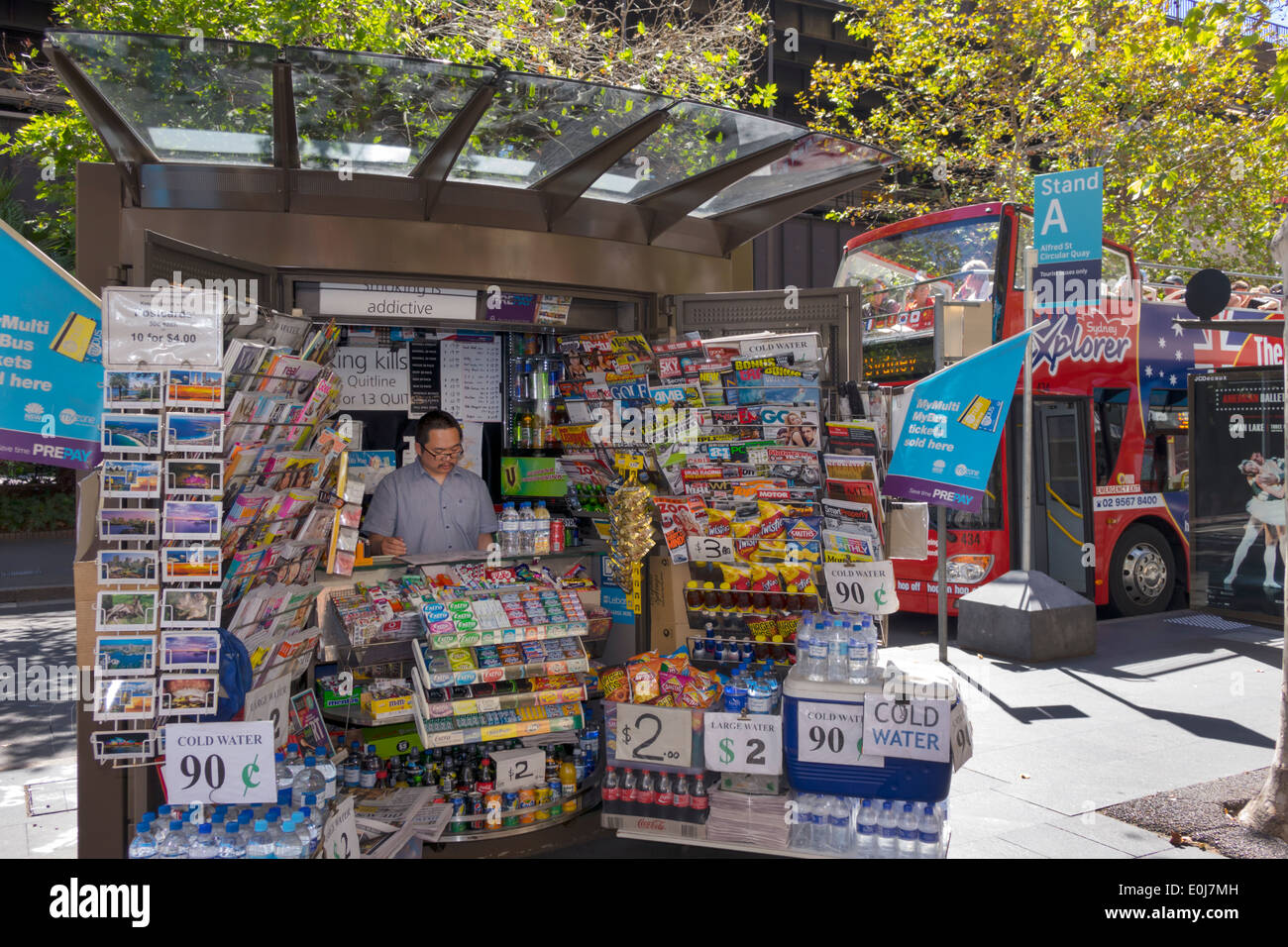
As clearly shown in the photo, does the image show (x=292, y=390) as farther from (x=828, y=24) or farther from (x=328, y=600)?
(x=828, y=24)

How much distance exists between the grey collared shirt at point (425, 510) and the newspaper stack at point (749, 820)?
2038mm

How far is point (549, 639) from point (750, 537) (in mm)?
1156

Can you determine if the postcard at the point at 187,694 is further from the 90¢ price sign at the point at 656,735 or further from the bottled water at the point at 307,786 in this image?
the 90¢ price sign at the point at 656,735

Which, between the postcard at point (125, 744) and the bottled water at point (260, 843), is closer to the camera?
the bottled water at point (260, 843)

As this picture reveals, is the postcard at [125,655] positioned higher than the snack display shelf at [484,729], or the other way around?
the postcard at [125,655]

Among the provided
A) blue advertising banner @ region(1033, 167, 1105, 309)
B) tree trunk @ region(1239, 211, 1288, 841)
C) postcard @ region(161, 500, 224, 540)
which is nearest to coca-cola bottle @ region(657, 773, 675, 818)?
postcard @ region(161, 500, 224, 540)

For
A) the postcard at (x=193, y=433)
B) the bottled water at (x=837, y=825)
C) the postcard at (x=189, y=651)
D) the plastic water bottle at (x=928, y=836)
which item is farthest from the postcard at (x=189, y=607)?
the plastic water bottle at (x=928, y=836)

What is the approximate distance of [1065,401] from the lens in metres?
10.3

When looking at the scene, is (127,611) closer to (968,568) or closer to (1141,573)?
(968,568)

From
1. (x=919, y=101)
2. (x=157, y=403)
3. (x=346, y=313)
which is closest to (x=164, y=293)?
(x=157, y=403)

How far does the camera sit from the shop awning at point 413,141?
11.9 ft

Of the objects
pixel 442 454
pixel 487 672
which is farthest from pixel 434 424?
pixel 487 672

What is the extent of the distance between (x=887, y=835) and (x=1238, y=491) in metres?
7.99

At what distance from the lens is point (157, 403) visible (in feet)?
10.9
